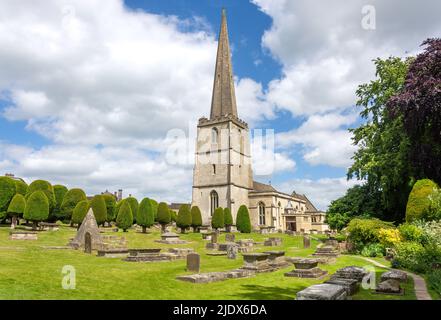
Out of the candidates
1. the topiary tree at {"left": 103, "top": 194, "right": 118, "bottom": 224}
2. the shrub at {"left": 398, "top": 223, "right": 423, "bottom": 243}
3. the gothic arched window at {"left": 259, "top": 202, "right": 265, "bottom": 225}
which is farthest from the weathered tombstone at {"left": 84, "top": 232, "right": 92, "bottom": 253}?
the gothic arched window at {"left": 259, "top": 202, "right": 265, "bottom": 225}

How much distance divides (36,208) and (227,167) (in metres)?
30.3

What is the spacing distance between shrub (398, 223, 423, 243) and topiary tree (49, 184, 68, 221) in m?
29.4

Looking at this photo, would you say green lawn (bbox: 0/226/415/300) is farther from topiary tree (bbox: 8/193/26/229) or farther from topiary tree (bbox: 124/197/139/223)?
topiary tree (bbox: 124/197/139/223)

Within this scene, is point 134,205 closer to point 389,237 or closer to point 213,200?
point 213,200

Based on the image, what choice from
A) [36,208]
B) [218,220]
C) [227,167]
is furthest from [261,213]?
[36,208]

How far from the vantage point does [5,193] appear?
29.5 meters

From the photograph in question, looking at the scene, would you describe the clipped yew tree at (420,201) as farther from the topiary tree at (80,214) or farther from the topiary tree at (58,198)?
the topiary tree at (58,198)

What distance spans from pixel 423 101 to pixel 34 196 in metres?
28.2

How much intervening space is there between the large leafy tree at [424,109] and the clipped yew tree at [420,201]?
7.99 feet

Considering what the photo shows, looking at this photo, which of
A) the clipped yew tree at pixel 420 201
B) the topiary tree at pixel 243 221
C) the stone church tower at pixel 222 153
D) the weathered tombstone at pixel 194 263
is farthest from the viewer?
the stone church tower at pixel 222 153

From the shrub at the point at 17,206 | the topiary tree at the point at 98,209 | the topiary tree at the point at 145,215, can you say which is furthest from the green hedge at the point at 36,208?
the topiary tree at the point at 145,215

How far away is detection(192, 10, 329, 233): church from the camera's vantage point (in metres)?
54.1

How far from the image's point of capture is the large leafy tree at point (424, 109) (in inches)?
777
